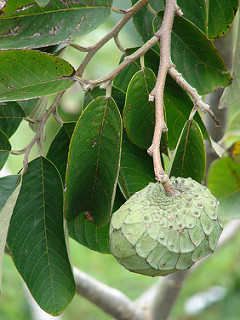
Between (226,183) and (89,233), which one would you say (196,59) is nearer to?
(89,233)

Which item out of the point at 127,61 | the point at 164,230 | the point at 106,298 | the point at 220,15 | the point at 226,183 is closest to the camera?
the point at 164,230

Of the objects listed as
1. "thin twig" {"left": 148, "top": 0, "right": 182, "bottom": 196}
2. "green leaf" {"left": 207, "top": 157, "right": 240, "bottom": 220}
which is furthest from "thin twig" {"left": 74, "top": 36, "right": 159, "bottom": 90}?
"green leaf" {"left": 207, "top": 157, "right": 240, "bottom": 220}

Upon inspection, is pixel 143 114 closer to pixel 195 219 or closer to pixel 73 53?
pixel 195 219

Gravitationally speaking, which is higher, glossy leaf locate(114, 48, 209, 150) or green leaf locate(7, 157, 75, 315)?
glossy leaf locate(114, 48, 209, 150)

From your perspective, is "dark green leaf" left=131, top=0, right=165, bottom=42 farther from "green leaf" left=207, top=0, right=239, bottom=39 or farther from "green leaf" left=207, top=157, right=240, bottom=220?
"green leaf" left=207, top=157, right=240, bottom=220

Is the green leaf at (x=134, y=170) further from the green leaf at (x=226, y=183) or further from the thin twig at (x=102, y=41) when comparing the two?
the green leaf at (x=226, y=183)

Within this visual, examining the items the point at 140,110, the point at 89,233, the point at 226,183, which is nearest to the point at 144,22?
the point at 140,110

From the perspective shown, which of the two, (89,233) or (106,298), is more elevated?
(89,233)
